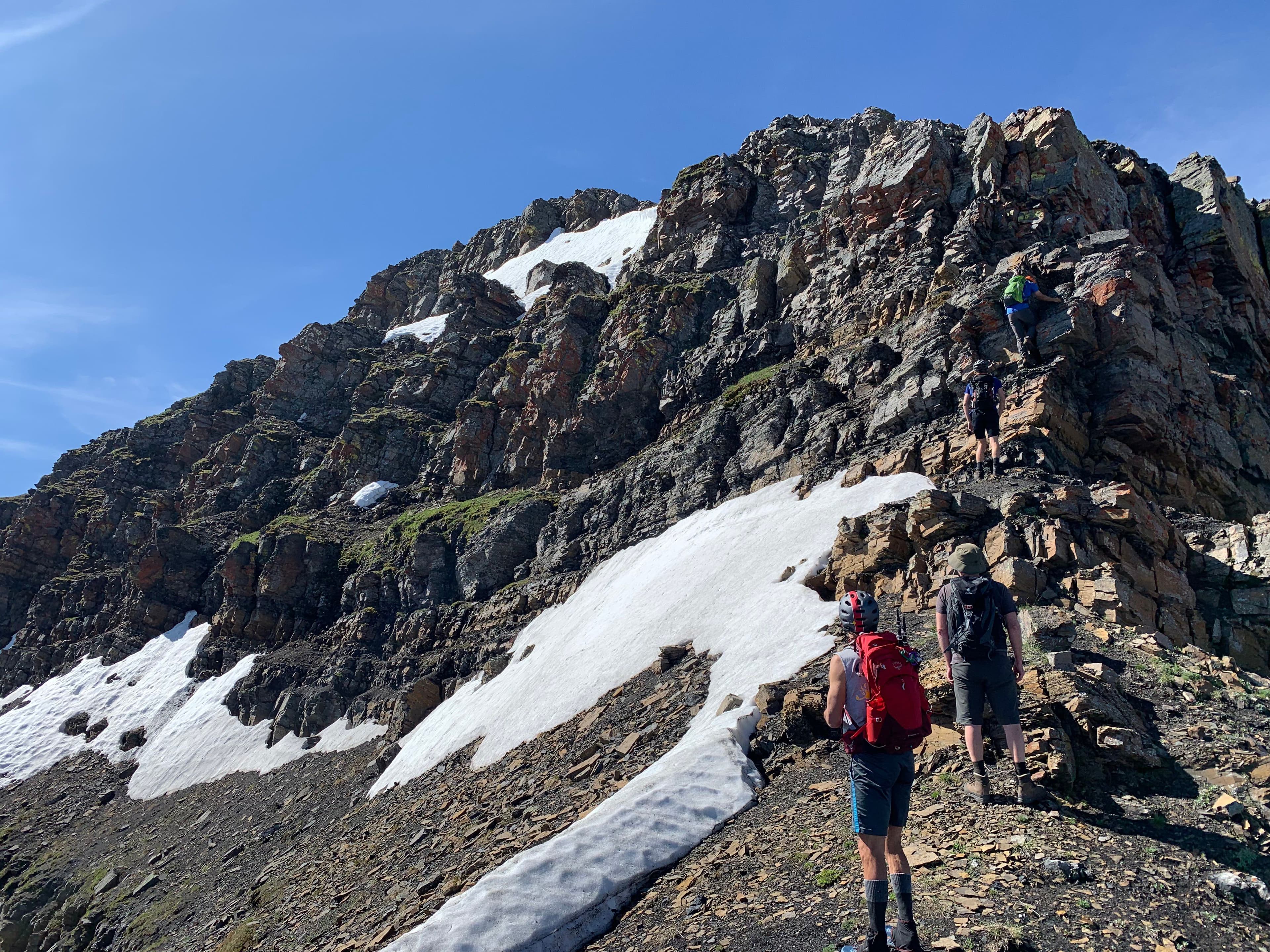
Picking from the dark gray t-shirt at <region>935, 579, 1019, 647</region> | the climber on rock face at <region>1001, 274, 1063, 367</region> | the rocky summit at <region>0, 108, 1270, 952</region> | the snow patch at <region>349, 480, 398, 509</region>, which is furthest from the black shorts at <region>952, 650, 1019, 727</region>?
the snow patch at <region>349, 480, 398, 509</region>

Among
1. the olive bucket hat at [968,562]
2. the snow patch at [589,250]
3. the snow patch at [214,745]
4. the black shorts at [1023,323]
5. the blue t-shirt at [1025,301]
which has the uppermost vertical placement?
the snow patch at [589,250]

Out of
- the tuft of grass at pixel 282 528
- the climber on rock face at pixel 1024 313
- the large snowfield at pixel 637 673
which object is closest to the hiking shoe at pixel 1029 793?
the large snowfield at pixel 637 673

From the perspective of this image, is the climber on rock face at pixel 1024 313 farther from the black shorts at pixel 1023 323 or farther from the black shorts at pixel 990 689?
the black shorts at pixel 990 689

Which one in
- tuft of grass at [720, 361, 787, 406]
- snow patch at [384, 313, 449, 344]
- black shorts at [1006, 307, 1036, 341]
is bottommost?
black shorts at [1006, 307, 1036, 341]

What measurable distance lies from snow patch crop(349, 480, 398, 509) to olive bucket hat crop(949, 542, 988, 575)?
59665 mm

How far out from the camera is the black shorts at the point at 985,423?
21172 millimetres

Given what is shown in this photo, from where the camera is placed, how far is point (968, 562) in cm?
836

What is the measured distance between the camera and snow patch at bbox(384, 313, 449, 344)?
92.1m

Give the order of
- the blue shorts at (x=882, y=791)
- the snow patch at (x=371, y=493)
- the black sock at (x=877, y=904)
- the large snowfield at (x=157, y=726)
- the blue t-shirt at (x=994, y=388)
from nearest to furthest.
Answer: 1. the black sock at (x=877, y=904)
2. the blue shorts at (x=882, y=791)
3. the blue t-shirt at (x=994, y=388)
4. the large snowfield at (x=157, y=726)
5. the snow patch at (x=371, y=493)

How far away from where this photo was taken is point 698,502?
34.8 meters

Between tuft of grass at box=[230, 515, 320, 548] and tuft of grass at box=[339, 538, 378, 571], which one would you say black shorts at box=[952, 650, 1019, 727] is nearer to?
tuft of grass at box=[339, 538, 378, 571]

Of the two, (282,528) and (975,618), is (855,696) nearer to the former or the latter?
(975,618)

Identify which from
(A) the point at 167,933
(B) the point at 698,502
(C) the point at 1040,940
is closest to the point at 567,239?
(B) the point at 698,502

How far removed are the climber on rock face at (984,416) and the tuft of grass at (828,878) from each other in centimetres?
1580
